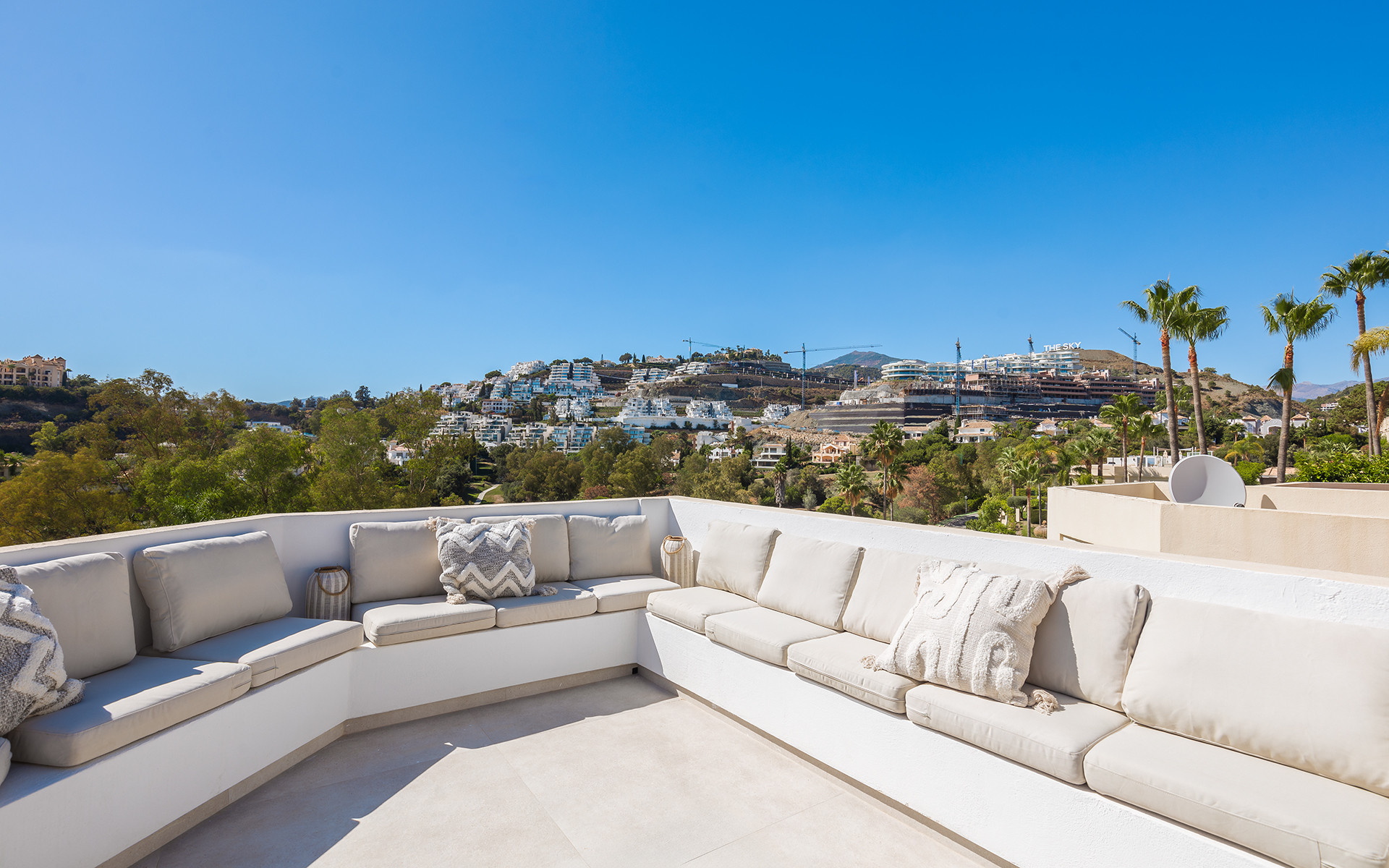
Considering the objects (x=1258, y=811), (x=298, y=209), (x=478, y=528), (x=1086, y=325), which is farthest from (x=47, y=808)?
(x=1086, y=325)

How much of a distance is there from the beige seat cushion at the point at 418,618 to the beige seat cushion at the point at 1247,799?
2.55m

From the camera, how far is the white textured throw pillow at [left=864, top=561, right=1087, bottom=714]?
2.02 m

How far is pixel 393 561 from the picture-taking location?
10.8ft

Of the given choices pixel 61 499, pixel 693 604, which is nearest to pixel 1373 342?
pixel 693 604

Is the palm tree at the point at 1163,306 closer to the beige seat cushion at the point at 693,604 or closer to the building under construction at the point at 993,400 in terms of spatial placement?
the beige seat cushion at the point at 693,604

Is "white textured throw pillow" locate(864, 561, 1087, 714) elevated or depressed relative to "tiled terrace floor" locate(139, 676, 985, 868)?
elevated

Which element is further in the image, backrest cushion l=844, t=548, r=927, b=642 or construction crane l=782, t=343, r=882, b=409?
construction crane l=782, t=343, r=882, b=409

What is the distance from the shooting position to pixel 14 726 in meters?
1.76

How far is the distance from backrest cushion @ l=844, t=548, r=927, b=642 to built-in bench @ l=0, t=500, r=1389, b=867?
0.04 feet

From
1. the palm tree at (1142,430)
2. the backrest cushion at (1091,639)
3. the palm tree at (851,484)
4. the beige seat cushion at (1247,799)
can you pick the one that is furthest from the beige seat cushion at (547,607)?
the palm tree at (1142,430)

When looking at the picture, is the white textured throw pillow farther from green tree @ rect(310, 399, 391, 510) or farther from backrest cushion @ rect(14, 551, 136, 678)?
green tree @ rect(310, 399, 391, 510)

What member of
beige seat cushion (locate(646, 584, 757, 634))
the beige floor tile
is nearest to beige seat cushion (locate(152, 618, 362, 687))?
beige seat cushion (locate(646, 584, 757, 634))

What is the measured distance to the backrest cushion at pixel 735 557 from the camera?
3369mm

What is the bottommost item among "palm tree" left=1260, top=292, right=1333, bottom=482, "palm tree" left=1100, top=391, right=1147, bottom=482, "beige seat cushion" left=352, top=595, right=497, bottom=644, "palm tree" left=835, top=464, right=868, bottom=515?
"palm tree" left=835, top=464, right=868, bottom=515
